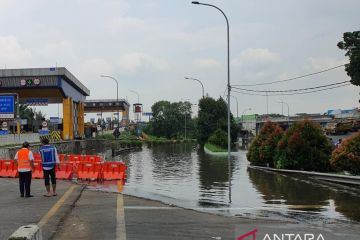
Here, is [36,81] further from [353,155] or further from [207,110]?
[353,155]

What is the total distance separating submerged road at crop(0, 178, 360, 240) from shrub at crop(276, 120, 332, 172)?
42.5 feet

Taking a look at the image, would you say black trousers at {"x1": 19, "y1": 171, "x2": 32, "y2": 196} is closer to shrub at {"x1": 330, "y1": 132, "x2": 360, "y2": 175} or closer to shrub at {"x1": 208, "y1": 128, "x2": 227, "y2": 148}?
shrub at {"x1": 330, "y1": 132, "x2": 360, "y2": 175}

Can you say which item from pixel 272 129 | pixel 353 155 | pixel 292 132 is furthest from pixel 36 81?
pixel 353 155

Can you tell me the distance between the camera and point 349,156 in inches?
814

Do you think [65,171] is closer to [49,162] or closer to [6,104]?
[49,162]

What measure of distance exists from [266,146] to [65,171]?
12.7 metres

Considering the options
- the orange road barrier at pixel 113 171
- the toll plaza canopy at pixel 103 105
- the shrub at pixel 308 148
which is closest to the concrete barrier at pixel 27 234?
the orange road barrier at pixel 113 171

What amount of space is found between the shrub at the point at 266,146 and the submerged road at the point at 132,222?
16.4m

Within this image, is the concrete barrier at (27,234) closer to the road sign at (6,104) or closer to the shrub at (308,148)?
the shrub at (308,148)

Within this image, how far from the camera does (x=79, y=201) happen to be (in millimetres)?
13953

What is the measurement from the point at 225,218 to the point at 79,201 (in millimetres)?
4528

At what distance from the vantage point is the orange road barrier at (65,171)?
71.0 feet

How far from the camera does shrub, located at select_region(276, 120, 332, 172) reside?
2483 centimetres

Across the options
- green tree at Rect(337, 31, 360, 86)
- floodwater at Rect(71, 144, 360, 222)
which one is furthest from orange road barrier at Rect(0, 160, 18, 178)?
green tree at Rect(337, 31, 360, 86)
